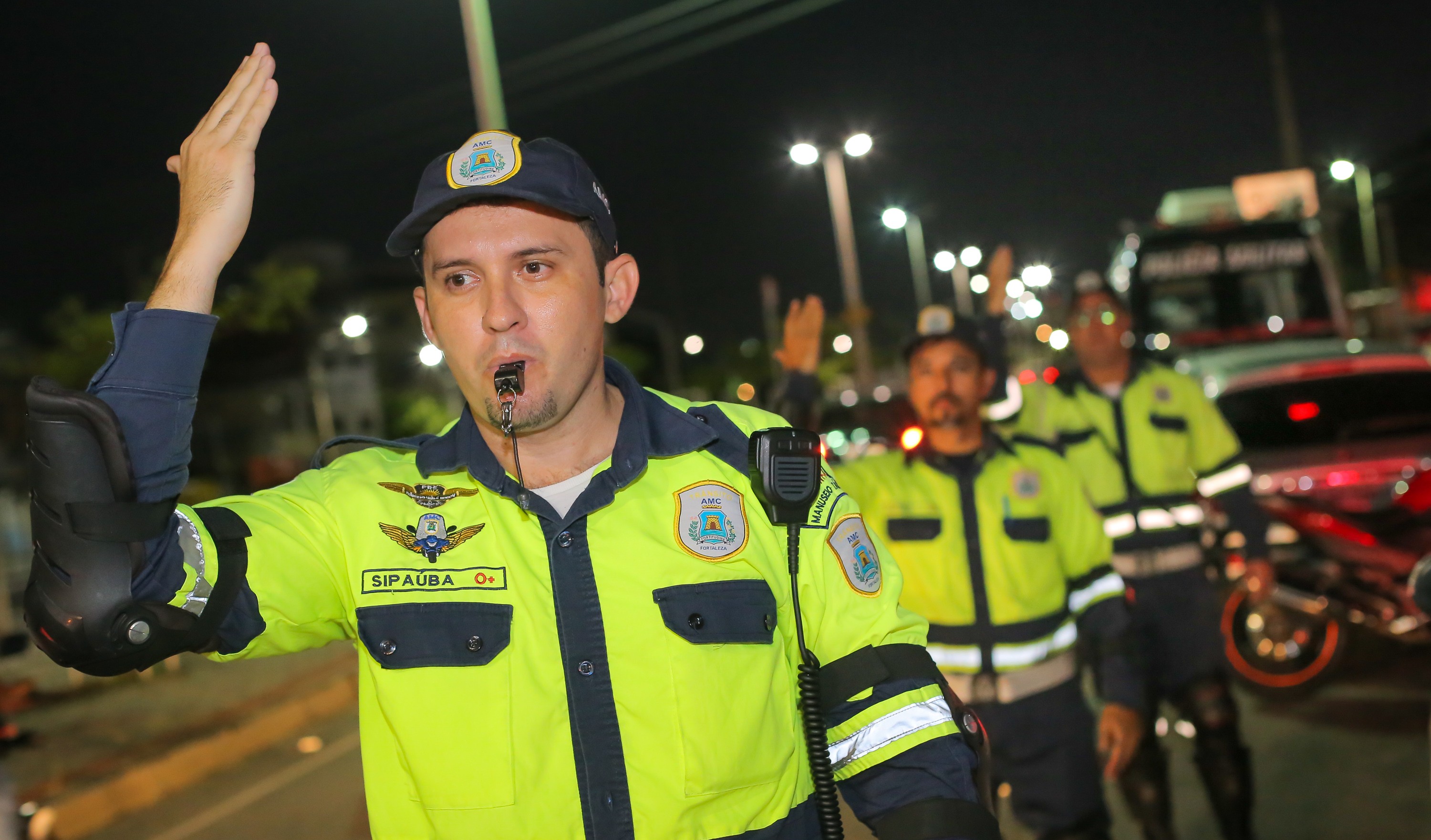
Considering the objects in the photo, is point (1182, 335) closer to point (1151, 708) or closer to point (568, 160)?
point (1151, 708)

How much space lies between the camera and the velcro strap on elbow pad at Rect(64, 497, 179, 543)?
68.5 inches

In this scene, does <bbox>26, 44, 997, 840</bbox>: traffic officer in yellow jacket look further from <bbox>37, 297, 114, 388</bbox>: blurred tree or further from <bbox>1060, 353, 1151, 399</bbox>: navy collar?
<bbox>37, 297, 114, 388</bbox>: blurred tree

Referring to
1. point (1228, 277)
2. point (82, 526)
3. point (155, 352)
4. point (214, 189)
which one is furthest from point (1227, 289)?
point (82, 526)

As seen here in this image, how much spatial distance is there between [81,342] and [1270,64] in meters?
23.8

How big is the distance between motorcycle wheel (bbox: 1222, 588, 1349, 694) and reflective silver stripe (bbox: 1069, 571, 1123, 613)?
3.11m

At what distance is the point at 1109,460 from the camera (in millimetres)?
5633

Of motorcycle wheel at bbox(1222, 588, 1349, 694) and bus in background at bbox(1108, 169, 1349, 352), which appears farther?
bus in background at bbox(1108, 169, 1349, 352)

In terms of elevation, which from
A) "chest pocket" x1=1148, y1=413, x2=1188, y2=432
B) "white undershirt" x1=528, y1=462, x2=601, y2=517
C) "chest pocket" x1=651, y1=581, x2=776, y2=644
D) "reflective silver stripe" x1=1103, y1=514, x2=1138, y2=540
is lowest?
"reflective silver stripe" x1=1103, y1=514, x2=1138, y2=540

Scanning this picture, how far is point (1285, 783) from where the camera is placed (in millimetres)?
5785

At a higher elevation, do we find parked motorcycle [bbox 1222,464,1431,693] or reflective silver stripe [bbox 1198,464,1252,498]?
reflective silver stripe [bbox 1198,464,1252,498]

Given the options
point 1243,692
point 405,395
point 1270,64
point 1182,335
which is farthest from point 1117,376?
point 405,395

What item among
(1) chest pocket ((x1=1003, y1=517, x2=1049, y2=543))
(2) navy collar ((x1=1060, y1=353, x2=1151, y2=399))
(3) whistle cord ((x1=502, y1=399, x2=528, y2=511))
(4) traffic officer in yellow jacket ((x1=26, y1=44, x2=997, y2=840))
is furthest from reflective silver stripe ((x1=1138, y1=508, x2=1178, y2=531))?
(3) whistle cord ((x1=502, y1=399, x2=528, y2=511))

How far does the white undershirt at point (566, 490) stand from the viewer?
2334 millimetres

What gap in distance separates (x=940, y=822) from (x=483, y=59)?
25.9ft
